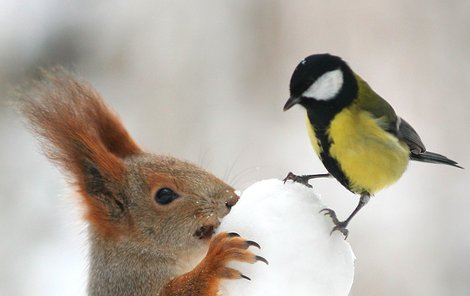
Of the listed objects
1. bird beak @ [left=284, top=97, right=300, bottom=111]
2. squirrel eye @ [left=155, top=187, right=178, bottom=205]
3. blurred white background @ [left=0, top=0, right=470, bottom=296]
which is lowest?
blurred white background @ [left=0, top=0, right=470, bottom=296]

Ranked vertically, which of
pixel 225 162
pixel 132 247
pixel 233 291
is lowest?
pixel 225 162

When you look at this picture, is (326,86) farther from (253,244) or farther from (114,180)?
(114,180)

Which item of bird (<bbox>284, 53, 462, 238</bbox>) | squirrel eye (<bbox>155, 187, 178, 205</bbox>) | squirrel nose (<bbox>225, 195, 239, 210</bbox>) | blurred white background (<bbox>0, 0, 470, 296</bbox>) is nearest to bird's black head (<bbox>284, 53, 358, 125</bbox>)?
bird (<bbox>284, 53, 462, 238</bbox>)

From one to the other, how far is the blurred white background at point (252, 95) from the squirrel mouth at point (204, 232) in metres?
2.03

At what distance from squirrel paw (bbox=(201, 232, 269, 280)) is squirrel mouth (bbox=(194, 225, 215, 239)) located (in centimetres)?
17

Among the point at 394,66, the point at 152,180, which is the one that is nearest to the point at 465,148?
the point at 394,66

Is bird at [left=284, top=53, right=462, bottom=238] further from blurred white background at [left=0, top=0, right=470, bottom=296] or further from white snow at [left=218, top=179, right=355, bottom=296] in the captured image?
blurred white background at [left=0, top=0, right=470, bottom=296]

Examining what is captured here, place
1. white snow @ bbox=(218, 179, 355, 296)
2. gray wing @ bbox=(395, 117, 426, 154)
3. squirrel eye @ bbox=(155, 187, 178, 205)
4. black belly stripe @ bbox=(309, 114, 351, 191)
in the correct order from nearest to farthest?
1. white snow @ bbox=(218, 179, 355, 296)
2. black belly stripe @ bbox=(309, 114, 351, 191)
3. gray wing @ bbox=(395, 117, 426, 154)
4. squirrel eye @ bbox=(155, 187, 178, 205)

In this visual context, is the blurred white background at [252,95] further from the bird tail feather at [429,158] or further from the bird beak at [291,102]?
the bird beak at [291,102]

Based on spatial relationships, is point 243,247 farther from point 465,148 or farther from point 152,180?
point 465,148

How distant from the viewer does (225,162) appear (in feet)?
13.0

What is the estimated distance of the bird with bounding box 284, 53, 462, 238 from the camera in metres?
1.30

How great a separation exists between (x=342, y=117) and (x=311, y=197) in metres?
0.21

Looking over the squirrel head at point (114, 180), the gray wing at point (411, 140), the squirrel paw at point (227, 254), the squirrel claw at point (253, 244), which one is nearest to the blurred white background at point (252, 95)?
the squirrel head at point (114, 180)
